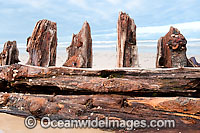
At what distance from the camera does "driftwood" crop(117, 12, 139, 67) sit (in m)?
3.54

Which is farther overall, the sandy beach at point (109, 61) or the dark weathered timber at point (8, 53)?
the sandy beach at point (109, 61)

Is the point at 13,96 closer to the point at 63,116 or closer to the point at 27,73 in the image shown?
the point at 27,73

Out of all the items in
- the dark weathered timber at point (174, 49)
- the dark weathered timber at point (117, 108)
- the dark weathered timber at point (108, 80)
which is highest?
the dark weathered timber at point (174, 49)

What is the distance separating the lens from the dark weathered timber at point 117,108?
223 cm

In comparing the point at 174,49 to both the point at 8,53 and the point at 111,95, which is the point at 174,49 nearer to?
the point at 111,95

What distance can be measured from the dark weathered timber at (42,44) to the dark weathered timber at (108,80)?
1.85 ft

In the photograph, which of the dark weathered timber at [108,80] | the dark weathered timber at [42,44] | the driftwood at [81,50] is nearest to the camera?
the dark weathered timber at [108,80]

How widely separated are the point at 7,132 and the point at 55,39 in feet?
6.61

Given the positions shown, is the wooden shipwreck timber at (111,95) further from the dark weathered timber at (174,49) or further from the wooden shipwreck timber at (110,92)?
the dark weathered timber at (174,49)

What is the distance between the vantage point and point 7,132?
2.31 metres

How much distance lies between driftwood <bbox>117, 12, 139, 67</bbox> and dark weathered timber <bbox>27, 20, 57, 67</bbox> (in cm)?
134

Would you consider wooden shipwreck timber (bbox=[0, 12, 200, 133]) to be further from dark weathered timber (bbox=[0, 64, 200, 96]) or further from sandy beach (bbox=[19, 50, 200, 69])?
sandy beach (bbox=[19, 50, 200, 69])

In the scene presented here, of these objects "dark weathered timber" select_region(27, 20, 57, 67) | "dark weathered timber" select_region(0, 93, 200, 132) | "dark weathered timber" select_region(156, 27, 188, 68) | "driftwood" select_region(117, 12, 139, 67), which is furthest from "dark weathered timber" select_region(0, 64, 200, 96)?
"driftwood" select_region(117, 12, 139, 67)

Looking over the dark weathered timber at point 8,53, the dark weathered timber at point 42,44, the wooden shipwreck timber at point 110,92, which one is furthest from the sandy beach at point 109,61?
the wooden shipwreck timber at point 110,92
